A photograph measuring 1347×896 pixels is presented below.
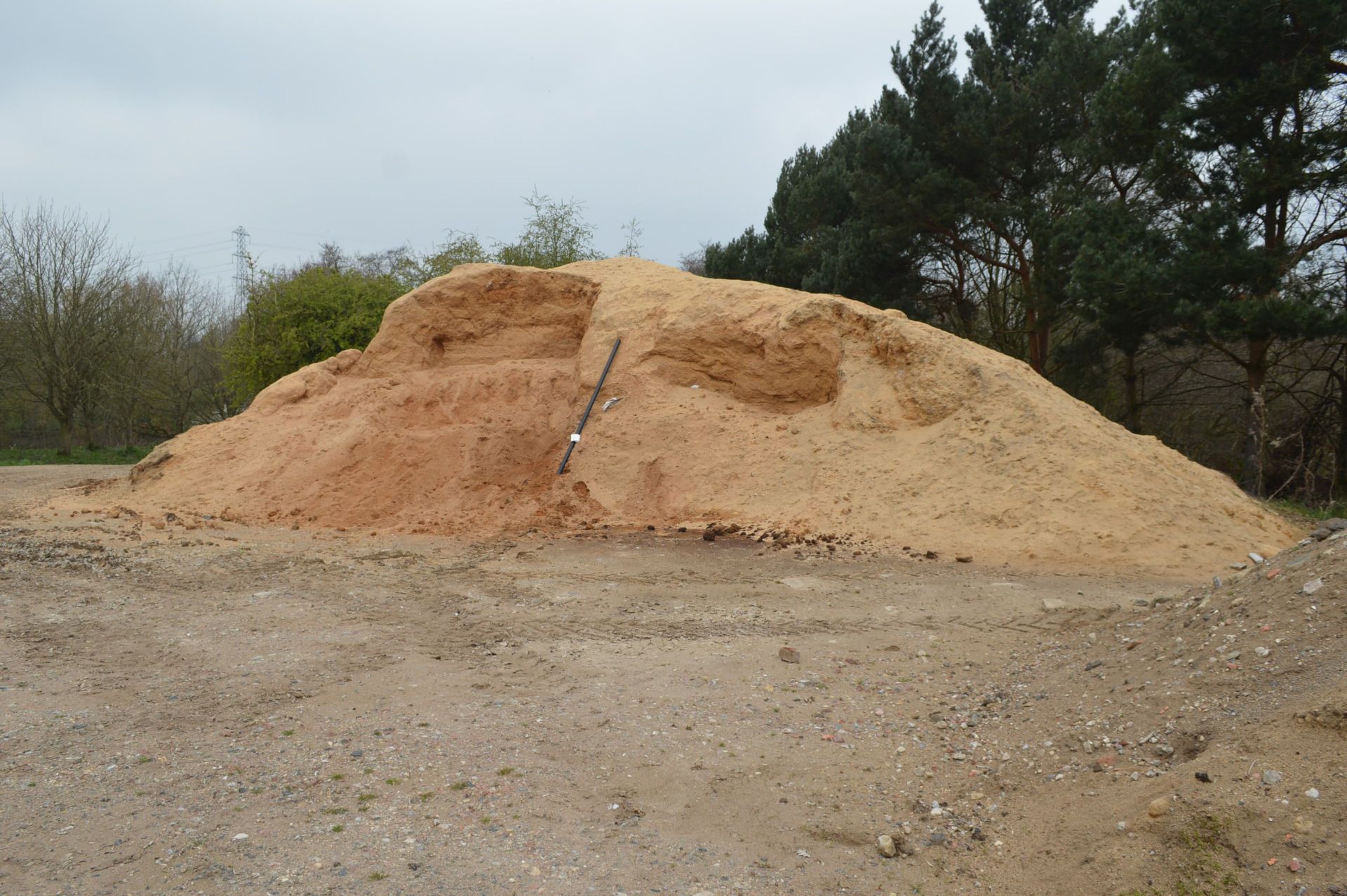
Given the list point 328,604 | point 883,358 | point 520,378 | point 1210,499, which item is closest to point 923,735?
point 328,604

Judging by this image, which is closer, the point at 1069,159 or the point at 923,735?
the point at 923,735

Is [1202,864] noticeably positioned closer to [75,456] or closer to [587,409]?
[587,409]

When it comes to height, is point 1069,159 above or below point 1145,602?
above

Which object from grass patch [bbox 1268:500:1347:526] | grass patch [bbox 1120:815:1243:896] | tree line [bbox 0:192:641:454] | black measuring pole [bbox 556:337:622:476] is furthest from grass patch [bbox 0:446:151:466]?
grass patch [bbox 1120:815:1243:896]

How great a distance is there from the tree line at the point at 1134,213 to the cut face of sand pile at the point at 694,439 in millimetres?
4957

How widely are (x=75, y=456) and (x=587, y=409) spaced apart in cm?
1882

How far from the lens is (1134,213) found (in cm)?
1451

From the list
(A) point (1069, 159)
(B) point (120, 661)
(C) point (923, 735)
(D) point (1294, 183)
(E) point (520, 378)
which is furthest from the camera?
(A) point (1069, 159)

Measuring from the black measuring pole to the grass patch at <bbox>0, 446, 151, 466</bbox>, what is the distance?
1601cm

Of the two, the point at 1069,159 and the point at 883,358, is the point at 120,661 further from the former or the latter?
the point at 1069,159

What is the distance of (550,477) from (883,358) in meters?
3.94

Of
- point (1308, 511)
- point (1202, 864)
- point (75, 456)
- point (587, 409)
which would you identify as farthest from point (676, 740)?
point (75, 456)

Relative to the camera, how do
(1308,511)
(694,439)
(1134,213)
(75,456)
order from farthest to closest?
(75,456), (1134,213), (1308,511), (694,439)

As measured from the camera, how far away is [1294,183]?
12484mm
